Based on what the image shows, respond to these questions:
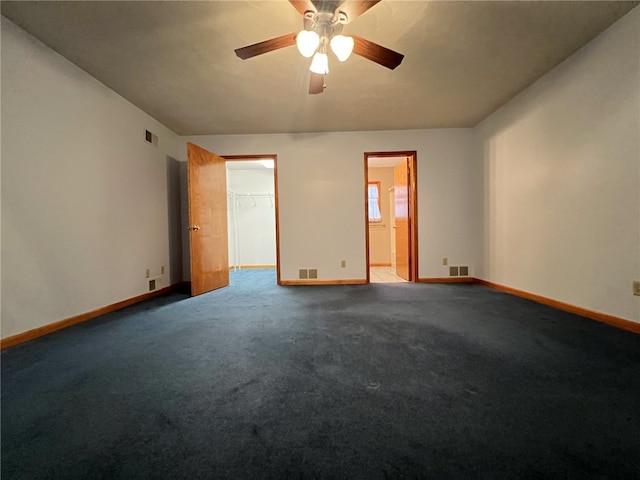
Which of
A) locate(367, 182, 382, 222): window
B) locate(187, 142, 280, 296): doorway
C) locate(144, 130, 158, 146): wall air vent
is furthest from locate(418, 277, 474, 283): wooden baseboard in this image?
locate(144, 130, 158, 146): wall air vent

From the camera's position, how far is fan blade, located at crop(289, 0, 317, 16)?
1417 millimetres

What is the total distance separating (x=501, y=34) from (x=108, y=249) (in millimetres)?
4009

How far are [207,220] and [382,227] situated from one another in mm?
4176

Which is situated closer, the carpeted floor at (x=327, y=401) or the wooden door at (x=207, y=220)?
the carpeted floor at (x=327, y=401)

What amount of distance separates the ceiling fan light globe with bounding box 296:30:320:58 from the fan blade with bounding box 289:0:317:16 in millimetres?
103

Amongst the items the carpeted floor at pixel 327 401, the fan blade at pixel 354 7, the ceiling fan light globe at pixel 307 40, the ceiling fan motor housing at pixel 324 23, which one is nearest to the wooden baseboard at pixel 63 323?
the carpeted floor at pixel 327 401

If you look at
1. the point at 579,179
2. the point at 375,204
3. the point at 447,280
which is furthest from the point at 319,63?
the point at 375,204

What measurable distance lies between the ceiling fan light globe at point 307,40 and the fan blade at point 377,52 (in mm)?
289

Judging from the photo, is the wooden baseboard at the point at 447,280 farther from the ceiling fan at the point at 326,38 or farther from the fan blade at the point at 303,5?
the fan blade at the point at 303,5

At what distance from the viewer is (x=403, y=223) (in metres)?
4.23

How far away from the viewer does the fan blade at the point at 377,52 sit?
1.67 m

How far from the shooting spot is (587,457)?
0.80 m

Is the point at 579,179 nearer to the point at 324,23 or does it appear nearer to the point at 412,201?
the point at 412,201

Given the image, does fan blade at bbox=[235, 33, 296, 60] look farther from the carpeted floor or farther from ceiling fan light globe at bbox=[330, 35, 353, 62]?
the carpeted floor
